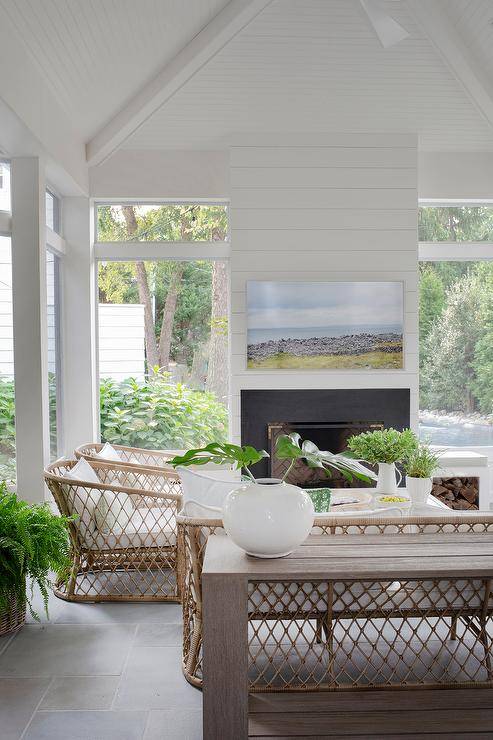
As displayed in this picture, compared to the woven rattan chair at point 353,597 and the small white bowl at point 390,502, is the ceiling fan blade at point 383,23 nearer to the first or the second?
the small white bowl at point 390,502

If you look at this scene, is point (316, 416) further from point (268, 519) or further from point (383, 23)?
→ point (268, 519)

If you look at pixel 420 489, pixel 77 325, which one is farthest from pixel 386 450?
pixel 77 325

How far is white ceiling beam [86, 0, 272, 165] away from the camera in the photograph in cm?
500

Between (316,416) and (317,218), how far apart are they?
5.52ft

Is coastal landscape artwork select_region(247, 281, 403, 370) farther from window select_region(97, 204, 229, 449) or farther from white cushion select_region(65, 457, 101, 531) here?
white cushion select_region(65, 457, 101, 531)

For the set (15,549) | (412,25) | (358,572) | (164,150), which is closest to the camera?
(358,572)

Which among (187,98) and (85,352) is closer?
(187,98)

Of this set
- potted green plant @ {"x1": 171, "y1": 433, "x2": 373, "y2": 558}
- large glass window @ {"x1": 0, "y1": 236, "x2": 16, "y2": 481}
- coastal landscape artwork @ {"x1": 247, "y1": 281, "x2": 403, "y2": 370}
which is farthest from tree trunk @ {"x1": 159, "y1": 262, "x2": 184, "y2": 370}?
potted green plant @ {"x1": 171, "y1": 433, "x2": 373, "y2": 558}

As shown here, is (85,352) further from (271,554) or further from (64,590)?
(271,554)

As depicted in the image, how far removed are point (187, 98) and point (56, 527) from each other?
12.4 feet

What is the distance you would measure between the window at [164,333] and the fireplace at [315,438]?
64 cm

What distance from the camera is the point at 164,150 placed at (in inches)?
244

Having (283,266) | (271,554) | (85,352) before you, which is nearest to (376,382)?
(283,266)

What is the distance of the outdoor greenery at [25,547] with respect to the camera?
3.30 meters
